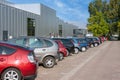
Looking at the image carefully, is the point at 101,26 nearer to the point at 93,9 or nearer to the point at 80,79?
the point at 93,9

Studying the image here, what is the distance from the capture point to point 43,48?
15500 mm

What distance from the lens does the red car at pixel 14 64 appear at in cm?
985

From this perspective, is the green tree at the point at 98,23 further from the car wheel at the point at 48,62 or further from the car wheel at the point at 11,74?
the car wheel at the point at 11,74

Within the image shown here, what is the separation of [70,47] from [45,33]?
32.8 m

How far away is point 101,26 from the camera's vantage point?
104062 mm

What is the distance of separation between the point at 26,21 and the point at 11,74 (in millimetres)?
33543

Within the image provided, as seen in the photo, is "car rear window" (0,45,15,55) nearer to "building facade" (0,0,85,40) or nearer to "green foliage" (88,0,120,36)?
"building facade" (0,0,85,40)

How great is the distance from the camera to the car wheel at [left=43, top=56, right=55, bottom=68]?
1568 centimetres

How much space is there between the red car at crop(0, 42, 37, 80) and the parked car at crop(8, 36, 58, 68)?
5322 millimetres

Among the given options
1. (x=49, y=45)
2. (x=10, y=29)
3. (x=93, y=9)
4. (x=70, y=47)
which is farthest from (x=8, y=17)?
(x=93, y=9)

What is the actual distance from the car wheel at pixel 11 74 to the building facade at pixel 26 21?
73.5ft

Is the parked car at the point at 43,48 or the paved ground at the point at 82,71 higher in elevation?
the parked car at the point at 43,48

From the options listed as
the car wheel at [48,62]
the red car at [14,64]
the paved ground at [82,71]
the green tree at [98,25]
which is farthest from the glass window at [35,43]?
the green tree at [98,25]

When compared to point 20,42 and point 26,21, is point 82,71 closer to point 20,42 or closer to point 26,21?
point 20,42
